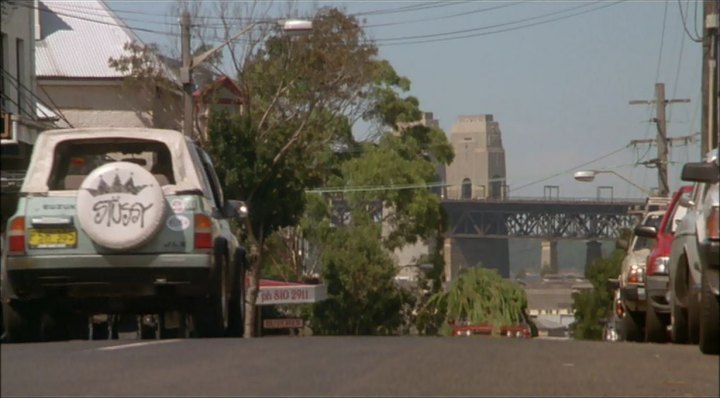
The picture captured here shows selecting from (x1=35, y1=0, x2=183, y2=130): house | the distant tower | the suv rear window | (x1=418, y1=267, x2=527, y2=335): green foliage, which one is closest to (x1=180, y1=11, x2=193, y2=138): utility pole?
(x1=418, y1=267, x2=527, y2=335): green foliage

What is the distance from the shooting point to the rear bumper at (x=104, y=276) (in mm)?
13625

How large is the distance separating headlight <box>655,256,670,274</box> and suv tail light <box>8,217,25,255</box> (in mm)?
6730

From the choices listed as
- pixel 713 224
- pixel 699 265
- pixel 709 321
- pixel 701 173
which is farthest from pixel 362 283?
pixel 713 224

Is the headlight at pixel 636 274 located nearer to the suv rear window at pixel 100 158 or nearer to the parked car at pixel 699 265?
the parked car at pixel 699 265

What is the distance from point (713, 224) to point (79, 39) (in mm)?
42797

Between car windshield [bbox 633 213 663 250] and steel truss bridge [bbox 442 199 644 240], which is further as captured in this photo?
steel truss bridge [bbox 442 199 644 240]

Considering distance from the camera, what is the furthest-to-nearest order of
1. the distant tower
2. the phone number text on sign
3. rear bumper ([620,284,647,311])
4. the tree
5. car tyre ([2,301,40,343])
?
the distant tower < the tree < the phone number text on sign < rear bumper ([620,284,647,311]) < car tyre ([2,301,40,343])

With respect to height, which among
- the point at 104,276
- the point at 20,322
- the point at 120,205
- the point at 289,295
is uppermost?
the point at 120,205

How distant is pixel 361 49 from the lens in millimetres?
46969

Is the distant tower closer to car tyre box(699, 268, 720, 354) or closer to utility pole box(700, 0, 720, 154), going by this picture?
utility pole box(700, 0, 720, 154)

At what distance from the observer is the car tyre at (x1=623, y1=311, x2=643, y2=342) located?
1941cm

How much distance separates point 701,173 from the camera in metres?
12.5

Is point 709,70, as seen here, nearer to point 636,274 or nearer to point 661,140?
point 636,274

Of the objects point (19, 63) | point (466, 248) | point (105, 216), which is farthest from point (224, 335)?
point (466, 248)
